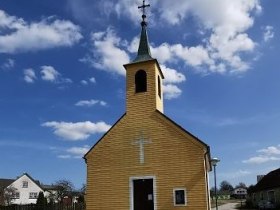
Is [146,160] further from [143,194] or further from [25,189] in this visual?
[25,189]

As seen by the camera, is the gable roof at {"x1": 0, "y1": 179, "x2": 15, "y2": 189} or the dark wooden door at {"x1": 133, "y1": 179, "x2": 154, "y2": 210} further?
the gable roof at {"x1": 0, "y1": 179, "x2": 15, "y2": 189}

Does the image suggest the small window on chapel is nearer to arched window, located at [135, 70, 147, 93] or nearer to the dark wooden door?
the dark wooden door

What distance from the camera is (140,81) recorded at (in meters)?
26.1

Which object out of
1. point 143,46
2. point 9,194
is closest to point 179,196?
point 143,46

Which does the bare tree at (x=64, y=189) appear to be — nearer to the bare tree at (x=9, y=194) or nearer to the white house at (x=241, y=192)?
the bare tree at (x=9, y=194)

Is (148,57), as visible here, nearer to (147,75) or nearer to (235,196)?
(147,75)

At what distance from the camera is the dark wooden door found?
24.1 m

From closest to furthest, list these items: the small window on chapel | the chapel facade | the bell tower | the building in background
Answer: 1. the small window on chapel
2. the chapel facade
3. the bell tower
4. the building in background

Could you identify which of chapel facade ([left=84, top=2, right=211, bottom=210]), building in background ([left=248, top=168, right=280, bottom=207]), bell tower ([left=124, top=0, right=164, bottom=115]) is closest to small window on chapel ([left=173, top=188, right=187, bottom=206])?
chapel facade ([left=84, top=2, right=211, bottom=210])

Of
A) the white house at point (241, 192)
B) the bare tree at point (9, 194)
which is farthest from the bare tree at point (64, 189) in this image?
the white house at point (241, 192)

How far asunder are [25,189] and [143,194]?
7969 centimetres

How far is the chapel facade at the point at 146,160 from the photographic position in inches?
904

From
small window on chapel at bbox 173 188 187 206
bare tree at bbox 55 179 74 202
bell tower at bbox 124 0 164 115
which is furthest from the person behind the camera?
bare tree at bbox 55 179 74 202

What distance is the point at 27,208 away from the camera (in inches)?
1447
